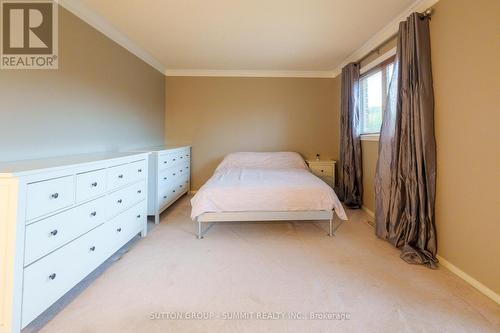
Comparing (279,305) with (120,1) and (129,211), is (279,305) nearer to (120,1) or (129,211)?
(129,211)

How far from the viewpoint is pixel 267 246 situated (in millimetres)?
2432

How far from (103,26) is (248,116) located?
2553 mm

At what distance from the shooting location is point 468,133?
1.79m

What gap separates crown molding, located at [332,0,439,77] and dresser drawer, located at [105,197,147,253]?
3263mm

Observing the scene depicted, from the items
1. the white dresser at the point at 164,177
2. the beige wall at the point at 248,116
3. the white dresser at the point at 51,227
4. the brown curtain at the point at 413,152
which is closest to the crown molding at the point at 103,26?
the beige wall at the point at 248,116

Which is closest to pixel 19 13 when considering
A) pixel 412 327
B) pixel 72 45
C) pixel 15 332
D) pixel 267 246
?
pixel 72 45

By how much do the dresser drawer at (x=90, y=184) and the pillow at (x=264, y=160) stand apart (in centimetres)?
242

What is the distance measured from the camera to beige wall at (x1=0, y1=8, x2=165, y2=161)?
1.73 m

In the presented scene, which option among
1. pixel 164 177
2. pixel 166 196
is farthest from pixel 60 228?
pixel 166 196

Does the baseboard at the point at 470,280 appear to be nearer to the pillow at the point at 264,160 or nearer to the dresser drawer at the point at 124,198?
the pillow at the point at 264,160

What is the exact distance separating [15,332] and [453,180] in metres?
2.95

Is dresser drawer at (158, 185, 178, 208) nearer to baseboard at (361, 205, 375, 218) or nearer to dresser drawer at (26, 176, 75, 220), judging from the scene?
dresser drawer at (26, 176, 75, 220)

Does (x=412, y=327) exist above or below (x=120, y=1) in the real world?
below

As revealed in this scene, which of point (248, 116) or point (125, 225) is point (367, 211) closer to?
point (248, 116)
